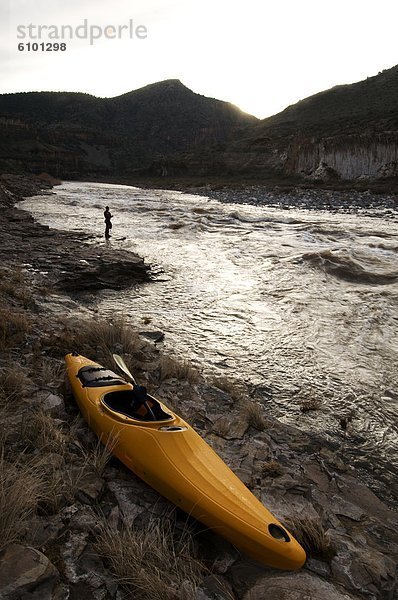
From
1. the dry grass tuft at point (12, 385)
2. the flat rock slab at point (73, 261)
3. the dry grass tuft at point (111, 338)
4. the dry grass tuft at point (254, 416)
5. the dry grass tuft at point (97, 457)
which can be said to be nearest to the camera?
the dry grass tuft at point (97, 457)

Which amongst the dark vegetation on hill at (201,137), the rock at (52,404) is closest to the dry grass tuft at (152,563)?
the rock at (52,404)

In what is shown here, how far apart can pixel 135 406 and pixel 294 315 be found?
204 inches

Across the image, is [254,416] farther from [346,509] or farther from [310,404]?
[346,509]

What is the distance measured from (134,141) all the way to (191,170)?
61.8 meters

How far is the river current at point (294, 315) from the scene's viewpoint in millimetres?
4637

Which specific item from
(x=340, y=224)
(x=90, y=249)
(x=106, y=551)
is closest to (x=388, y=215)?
(x=340, y=224)

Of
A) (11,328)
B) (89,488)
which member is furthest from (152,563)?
(11,328)

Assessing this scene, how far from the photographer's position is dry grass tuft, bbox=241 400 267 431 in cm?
411

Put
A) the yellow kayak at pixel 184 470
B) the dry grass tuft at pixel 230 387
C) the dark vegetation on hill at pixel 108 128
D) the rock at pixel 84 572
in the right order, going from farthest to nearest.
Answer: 1. the dark vegetation on hill at pixel 108 128
2. the dry grass tuft at pixel 230 387
3. the yellow kayak at pixel 184 470
4. the rock at pixel 84 572

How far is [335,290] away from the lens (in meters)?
9.53

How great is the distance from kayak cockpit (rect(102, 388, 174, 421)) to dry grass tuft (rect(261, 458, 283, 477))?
1.02 metres

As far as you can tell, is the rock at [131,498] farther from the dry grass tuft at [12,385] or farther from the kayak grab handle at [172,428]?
the dry grass tuft at [12,385]

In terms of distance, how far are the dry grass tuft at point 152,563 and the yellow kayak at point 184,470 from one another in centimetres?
26

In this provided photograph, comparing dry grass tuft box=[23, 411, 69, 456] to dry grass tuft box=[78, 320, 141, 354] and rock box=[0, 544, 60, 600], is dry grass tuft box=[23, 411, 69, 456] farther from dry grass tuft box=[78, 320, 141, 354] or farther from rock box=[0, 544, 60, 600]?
dry grass tuft box=[78, 320, 141, 354]
